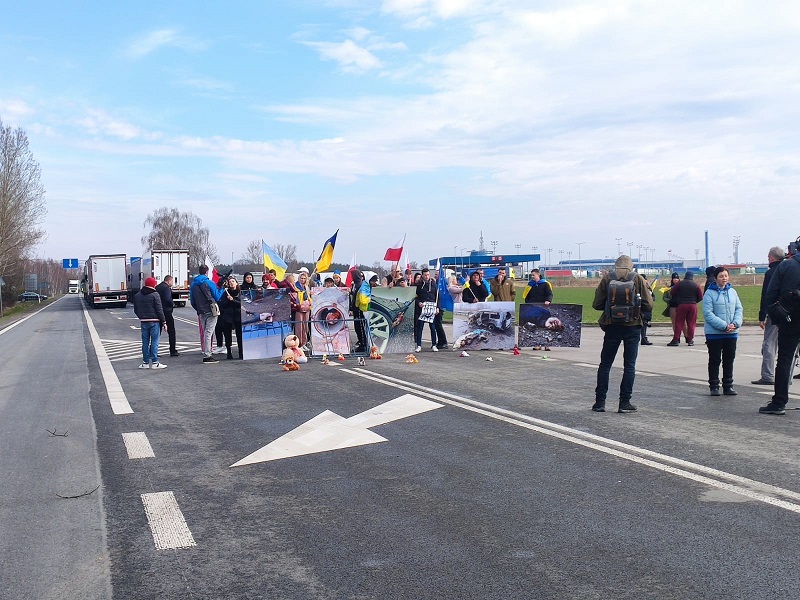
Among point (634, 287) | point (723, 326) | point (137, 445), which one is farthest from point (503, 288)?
point (137, 445)

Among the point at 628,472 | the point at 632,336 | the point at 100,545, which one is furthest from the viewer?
the point at 632,336

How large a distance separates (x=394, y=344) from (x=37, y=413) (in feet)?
27.8

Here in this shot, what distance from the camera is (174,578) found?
168 inches

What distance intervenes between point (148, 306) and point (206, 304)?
127 centimetres

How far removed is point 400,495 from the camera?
5.82 meters

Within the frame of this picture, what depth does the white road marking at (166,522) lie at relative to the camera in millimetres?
4852

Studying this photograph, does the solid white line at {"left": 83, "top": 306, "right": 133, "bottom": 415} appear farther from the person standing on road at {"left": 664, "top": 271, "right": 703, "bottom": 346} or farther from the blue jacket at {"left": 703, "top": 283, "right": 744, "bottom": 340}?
the person standing on road at {"left": 664, "top": 271, "right": 703, "bottom": 346}

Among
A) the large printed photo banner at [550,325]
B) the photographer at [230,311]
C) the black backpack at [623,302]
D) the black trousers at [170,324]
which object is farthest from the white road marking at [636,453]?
the black trousers at [170,324]

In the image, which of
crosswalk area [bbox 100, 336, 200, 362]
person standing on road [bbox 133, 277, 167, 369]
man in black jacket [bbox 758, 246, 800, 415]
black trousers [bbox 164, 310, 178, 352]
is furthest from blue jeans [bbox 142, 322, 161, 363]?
man in black jacket [bbox 758, 246, 800, 415]

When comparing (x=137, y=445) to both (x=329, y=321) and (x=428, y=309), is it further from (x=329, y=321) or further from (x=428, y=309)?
(x=428, y=309)

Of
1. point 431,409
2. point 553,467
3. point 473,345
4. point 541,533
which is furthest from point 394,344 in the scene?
point 541,533

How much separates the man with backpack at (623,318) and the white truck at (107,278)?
46454mm

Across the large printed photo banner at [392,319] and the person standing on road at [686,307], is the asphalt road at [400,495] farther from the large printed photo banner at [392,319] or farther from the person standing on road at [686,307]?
the person standing on road at [686,307]

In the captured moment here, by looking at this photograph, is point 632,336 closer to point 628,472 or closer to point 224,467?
point 628,472
